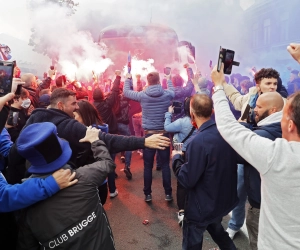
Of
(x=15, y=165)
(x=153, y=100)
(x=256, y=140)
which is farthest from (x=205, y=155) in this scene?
(x=153, y=100)

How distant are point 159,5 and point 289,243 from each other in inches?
420

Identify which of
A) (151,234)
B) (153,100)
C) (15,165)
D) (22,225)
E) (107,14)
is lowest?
(151,234)

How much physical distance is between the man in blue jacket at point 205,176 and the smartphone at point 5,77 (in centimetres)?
153

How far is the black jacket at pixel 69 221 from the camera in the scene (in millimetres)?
1521

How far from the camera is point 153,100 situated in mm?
4562

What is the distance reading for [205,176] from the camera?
7.74 feet

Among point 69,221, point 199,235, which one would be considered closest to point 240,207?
point 199,235

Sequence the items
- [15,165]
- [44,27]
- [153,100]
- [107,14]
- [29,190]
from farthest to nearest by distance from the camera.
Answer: [107,14], [44,27], [153,100], [15,165], [29,190]

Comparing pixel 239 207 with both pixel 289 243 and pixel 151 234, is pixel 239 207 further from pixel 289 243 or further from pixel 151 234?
pixel 289 243

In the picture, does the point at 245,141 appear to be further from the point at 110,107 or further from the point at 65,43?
the point at 65,43

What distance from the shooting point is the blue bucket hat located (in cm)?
144

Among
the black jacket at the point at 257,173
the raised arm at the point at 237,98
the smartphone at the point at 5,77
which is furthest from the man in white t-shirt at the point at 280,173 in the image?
the raised arm at the point at 237,98

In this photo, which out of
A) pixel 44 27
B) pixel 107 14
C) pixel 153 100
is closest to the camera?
pixel 153 100

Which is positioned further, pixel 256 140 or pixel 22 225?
pixel 22 225
